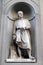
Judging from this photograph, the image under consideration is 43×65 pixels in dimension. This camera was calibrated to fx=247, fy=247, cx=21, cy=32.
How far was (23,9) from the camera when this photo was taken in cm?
661

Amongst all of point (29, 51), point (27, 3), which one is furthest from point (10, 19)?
point (29, 51)

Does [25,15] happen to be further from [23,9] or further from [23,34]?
[23,34]

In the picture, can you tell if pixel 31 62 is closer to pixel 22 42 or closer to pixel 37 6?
pixel 22 42

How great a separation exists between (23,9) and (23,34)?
80cm

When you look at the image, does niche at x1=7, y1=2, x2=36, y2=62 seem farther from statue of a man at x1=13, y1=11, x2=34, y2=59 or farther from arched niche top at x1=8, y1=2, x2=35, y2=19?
statue of a man at x1=13, y1=11, x2=34, y2=59

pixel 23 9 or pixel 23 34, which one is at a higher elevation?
pixel 23 9

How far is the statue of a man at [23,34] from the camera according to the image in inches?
237

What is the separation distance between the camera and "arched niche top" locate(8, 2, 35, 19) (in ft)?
21.1

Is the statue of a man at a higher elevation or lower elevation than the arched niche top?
lower

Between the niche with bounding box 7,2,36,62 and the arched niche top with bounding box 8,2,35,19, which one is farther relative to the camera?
the arched niche top with bounding box 8,2,35,19

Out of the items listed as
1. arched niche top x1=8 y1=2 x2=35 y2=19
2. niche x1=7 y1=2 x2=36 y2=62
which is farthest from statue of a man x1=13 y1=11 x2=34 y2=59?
arched niche top x1=8 y1=2 x2=35 y2=19

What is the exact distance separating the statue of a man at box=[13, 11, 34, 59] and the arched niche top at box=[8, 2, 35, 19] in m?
0.27

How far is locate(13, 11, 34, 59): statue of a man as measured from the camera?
19.7 ft

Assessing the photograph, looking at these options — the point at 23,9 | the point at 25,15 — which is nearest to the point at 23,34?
the point at 25,15
